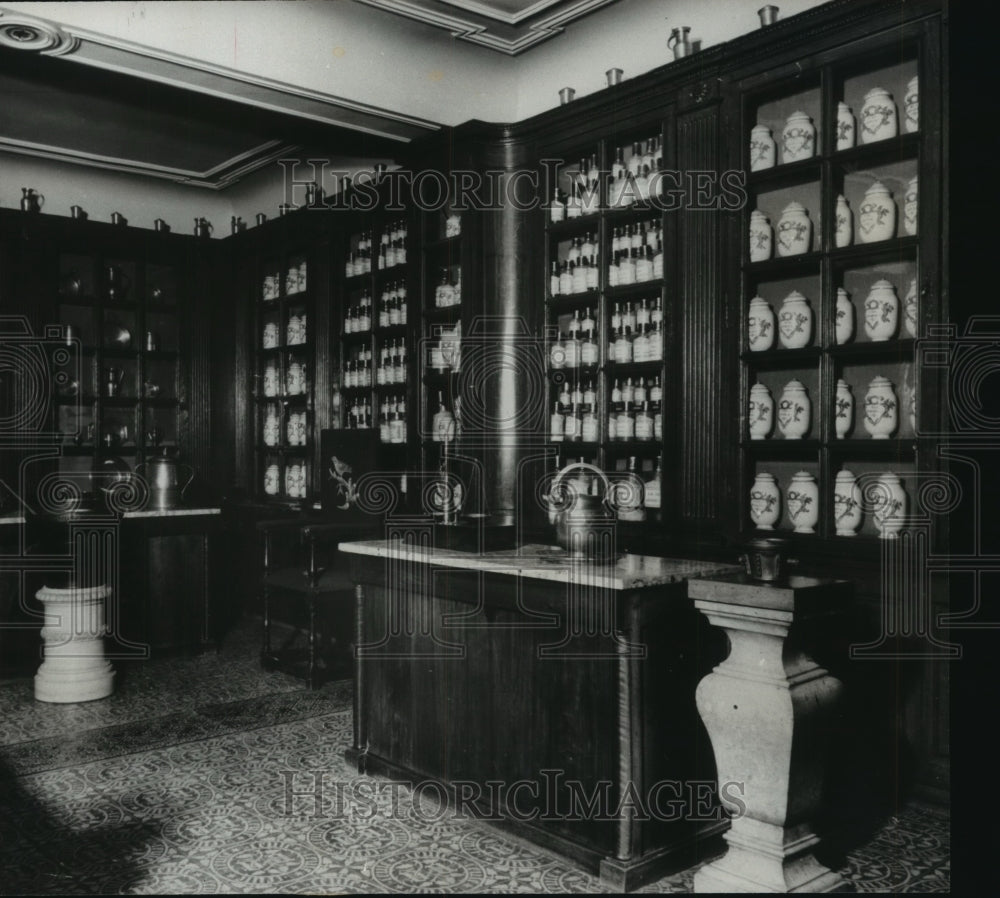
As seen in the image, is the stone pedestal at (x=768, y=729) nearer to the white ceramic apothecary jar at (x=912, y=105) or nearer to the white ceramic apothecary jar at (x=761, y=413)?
the white ceramic apothecary jar at (x=761, y=413)

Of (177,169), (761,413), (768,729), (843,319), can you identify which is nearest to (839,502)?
(761,413)

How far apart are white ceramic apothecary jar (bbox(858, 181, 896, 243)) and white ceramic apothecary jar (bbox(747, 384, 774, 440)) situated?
2.22 feet

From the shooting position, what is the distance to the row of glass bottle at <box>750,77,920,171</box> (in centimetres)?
322

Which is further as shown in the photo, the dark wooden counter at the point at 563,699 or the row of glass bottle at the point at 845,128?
the row of glass bottle at the point at 845,128

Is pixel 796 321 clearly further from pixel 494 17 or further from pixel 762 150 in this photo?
pixel 494 17

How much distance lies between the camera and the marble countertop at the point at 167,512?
17.7ft

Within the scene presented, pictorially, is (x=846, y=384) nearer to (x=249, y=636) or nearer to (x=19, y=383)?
(x=249, y=636)

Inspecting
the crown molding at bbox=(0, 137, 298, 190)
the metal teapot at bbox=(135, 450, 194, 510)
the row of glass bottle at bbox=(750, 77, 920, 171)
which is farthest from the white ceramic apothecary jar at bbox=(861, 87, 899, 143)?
the metal teapot at bbox=(135, 450, 194, 510)

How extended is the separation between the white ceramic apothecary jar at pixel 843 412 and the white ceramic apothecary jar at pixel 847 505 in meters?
0.16

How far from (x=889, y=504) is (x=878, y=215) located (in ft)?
3.41

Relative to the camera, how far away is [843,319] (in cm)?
339

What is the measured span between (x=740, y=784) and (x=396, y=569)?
1449 mm

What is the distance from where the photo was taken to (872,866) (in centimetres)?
270

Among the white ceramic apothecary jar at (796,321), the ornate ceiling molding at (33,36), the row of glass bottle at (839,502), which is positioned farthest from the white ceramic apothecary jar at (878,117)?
the ornate ceiling molding at (33,36)
